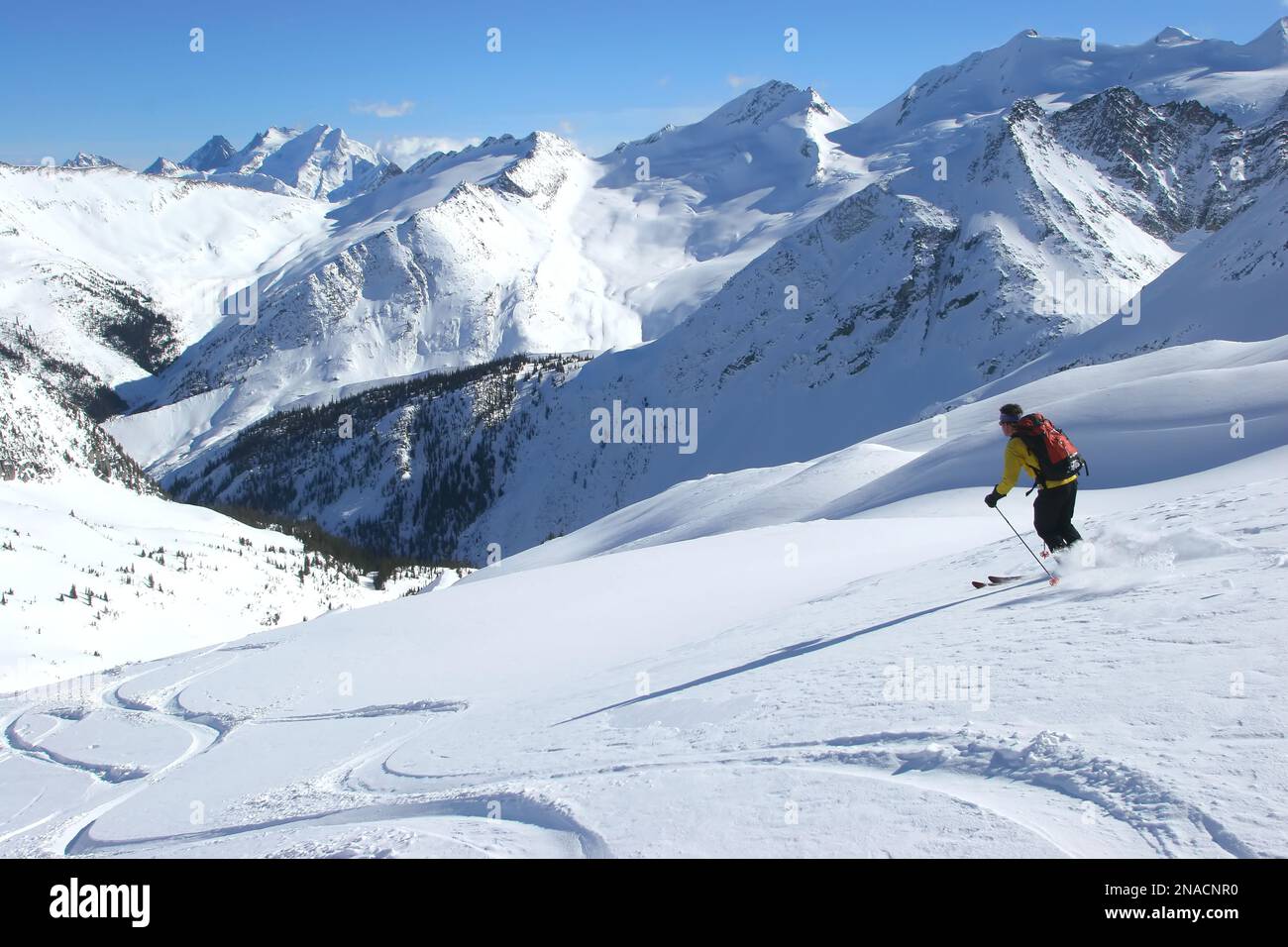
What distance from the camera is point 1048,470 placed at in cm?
1117

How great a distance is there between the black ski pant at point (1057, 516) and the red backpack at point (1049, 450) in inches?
6.6

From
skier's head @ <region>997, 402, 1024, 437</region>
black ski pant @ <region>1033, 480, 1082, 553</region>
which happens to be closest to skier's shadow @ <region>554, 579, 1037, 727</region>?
black ski pant @ <region>1033, 480, 1082, 553</region>

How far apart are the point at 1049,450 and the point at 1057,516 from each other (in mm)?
849

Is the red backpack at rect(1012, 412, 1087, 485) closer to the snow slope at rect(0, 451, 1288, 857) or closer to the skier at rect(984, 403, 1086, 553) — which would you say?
the skier at rect(984, 403, 1086, 553)

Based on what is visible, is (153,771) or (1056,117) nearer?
(153,771)

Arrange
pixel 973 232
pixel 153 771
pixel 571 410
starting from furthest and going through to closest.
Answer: pixel 571 410 < pixel 973 232 < pixel 153 771

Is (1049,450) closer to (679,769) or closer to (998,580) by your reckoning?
(998,580)

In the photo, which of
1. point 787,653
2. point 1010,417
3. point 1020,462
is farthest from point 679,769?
point 1010,417

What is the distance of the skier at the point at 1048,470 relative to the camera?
438 inches
